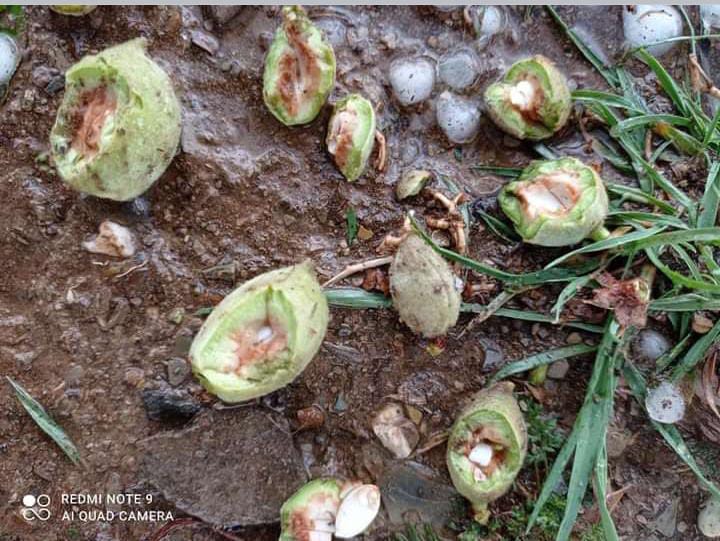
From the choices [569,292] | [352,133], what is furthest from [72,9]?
[569,292]

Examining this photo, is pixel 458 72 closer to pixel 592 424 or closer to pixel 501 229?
pixel 501 229

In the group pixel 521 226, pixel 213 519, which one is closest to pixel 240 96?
pixel 521 226

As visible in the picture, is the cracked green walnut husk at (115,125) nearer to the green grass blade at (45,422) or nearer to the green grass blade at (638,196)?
the green grass blade at (45,422)

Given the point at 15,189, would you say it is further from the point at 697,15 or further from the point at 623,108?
the point at 697,15

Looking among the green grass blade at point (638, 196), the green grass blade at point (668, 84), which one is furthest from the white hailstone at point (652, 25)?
the green grass blade at point (638, 196)

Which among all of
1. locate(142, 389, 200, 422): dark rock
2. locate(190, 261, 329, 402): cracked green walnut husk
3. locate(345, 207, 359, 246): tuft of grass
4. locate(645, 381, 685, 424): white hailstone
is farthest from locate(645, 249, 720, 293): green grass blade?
locate(142, 389, 200, 422): dark rock

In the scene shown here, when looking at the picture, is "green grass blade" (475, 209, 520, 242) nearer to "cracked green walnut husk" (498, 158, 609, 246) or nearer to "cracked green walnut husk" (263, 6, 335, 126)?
"cracked green walnut husk" (498, 158, 609, 246)
